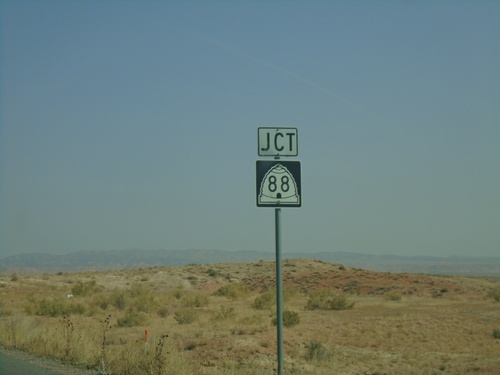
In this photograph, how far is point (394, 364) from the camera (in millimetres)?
23656

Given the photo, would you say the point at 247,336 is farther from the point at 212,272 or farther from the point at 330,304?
the point at 212,272

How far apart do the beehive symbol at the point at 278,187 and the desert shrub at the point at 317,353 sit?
43.7 feet

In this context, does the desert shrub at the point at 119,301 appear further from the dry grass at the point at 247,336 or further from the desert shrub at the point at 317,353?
the desert shrub at the point at 317,353

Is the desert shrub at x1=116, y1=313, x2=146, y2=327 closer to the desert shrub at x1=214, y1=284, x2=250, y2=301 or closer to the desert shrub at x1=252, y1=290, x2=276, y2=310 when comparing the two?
the desert shrub at x1=252, y1=290, x2=276, y2=310

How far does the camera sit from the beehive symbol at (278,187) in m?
10.8

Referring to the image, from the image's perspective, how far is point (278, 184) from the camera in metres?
10.9

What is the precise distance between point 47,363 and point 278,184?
8.11 m

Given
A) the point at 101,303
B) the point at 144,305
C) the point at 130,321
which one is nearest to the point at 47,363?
the point at 130,321

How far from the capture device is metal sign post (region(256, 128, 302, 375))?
428 inches

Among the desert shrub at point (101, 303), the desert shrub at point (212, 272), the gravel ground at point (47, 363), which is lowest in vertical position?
the desert shrub at point (101, 303)

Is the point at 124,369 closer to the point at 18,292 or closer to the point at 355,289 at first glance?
the point at 18,292

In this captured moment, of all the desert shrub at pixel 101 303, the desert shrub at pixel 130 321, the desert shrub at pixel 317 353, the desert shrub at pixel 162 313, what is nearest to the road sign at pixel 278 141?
the desert shrub at pixel 317 353

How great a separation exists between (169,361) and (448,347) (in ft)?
57.0

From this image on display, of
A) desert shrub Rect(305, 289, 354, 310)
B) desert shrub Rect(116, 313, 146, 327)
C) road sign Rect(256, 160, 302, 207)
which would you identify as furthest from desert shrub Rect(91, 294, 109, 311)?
road sign Rect(256, 160, 302, 207)
